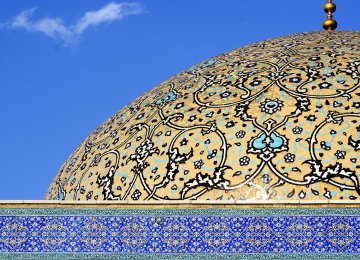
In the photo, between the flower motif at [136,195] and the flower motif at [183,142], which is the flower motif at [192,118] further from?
the flower motif at [136,195]

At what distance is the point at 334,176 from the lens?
16.3 feet

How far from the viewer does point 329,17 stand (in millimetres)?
6953

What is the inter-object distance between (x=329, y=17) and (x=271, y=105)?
175cm

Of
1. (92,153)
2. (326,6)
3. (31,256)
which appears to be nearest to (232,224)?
(31,256)

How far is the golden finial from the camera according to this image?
22.6ft

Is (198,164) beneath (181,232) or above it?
above

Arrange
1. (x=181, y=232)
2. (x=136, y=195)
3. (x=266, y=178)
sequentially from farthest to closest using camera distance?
(x=136, y=195)
(x=266, y=178)
(x=181, y=232)

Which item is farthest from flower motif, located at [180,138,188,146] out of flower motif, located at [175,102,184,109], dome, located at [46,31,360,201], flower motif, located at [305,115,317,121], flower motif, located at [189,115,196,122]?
flower motif, located at [305,115,317,121]

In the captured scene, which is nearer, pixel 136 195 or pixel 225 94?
pixel 136 195

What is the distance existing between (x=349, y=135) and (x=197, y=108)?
2.90 ft

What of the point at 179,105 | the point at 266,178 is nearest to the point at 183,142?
the point at 179,105

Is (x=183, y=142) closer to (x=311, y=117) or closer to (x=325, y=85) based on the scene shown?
(x=311, y=117)

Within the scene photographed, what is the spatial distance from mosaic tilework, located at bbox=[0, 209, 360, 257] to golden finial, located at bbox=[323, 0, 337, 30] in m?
2.44

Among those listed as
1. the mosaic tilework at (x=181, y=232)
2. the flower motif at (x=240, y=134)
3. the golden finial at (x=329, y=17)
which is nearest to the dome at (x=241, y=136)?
the flower motif at (x=240, y=134)
